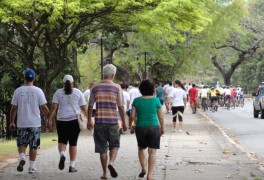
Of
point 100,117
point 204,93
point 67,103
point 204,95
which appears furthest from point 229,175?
point 204,95

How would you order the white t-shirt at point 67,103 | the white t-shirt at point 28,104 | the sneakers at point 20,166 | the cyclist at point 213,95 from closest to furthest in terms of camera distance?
the sneakers at point 20,166 < the white t-shirt at point 28,104 < the white t-shirt at point 67,103 < the cyclist at point 213,95

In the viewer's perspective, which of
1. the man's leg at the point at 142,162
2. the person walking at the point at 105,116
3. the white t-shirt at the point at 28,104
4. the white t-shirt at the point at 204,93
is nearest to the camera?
the person walking at the point at 105,116

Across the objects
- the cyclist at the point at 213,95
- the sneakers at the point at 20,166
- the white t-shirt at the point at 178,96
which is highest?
the white t-shirt at the point at 178,96

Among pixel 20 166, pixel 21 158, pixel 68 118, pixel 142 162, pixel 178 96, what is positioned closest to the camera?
pixel 142 162

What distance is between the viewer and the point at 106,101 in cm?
1048

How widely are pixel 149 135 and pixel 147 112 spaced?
0.37 meters

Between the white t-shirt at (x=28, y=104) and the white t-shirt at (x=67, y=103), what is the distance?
0.48 meters

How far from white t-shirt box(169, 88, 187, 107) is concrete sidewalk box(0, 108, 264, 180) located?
419cm

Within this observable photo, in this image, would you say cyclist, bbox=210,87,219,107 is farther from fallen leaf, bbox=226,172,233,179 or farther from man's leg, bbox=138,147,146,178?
man's leg, bbox=138,147,146,178

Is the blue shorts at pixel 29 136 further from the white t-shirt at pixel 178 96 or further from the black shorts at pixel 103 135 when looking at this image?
the white t-shirt at pixel 178 96

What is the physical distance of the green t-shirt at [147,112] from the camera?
34.6 feet

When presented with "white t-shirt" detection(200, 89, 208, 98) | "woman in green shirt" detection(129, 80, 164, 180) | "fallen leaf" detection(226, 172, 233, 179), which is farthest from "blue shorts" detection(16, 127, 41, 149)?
"white t-shirt" detection(200, 89, 208, 98)

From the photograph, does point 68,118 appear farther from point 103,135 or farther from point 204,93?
point 204,93

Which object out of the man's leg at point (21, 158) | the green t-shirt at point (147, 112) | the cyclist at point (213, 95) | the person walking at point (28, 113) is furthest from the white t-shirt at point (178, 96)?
the cyclist at point (213, 95)
